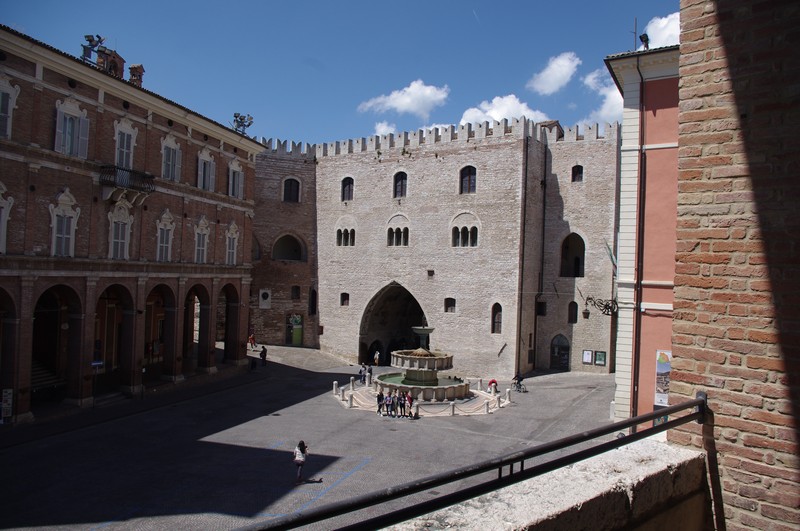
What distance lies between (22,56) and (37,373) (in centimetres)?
1328

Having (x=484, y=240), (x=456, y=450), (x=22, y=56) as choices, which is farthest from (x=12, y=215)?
(x=484, y=240)

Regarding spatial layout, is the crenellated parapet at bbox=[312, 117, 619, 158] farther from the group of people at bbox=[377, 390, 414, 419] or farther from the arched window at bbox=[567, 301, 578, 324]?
the group of people at bbox=[377, 390, 414, 419]

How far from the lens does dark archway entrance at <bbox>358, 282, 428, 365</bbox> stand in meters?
39.7

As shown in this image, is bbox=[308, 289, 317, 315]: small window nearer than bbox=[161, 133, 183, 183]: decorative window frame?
No

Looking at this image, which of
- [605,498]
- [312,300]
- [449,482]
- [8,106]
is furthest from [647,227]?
[312,300]

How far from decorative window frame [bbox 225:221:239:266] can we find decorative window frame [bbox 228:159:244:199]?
66.4 inches

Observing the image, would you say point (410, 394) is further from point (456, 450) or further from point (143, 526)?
point (143, 526)

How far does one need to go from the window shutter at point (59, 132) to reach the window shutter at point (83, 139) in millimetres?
814

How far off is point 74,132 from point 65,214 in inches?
125

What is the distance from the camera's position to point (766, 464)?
12.1 ft

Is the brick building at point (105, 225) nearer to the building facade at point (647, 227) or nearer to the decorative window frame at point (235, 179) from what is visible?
the decorative window frame at point (235, 179)

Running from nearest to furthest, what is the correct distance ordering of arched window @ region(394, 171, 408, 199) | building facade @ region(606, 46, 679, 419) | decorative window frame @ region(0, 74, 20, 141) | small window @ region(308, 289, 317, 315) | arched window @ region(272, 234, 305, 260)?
building facade @ region(606, 46, 679, 419)
decorative window frame @ region(0, 74, 20, 141)
arched window @ region(394, 171, 408, 199)
small window @ region(308, 289, 317, 315)
arched window @ region(272, 234, 305, 260)

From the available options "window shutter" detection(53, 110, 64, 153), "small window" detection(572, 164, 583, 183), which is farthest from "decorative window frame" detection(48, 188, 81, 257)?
"small window" detection(572, 164, 583, 183)

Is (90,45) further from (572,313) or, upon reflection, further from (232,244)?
(572,313)
